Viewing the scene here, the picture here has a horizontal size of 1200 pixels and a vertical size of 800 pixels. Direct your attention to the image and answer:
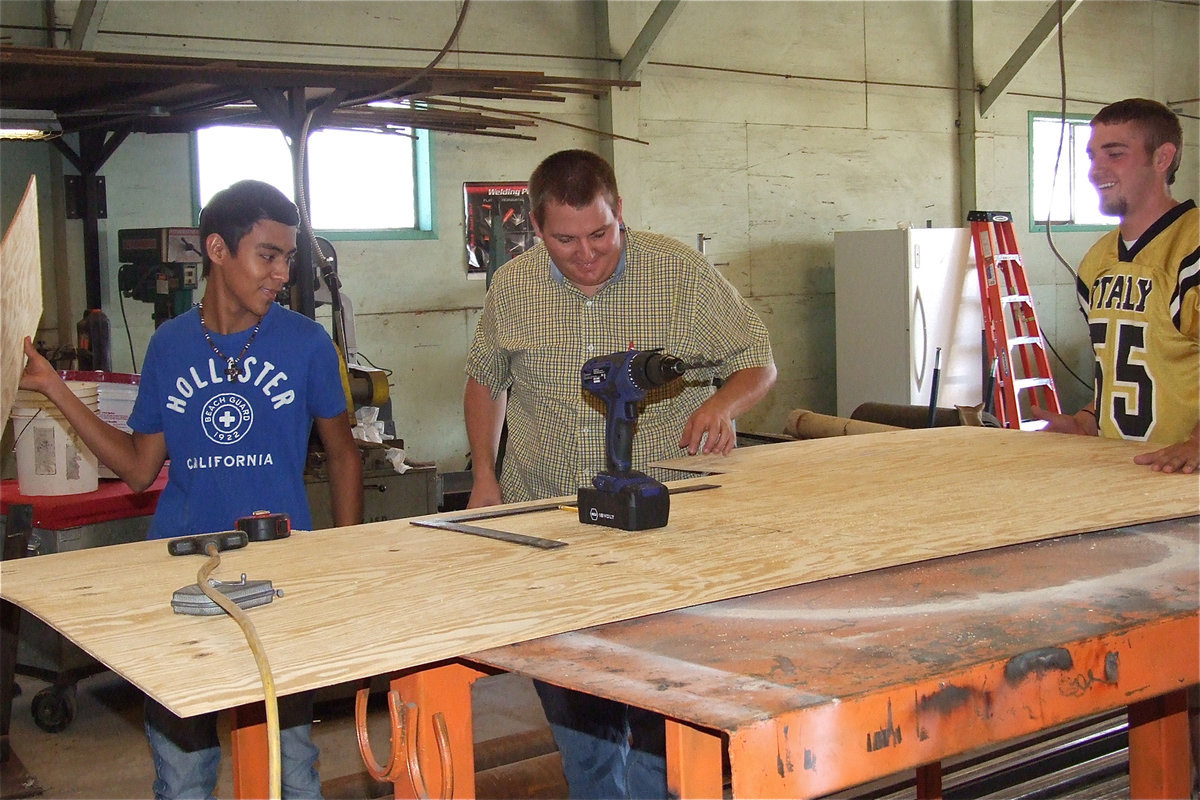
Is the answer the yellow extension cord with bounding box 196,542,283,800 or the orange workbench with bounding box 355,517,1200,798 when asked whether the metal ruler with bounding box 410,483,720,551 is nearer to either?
the orange workbench with bounding box 355,517,1200,798

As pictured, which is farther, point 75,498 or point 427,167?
point 427,167

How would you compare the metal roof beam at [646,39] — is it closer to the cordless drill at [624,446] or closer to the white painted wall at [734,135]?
the white painted wall at [734,135]

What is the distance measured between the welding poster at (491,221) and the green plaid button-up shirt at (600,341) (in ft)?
13.1

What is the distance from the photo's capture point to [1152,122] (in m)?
2.78

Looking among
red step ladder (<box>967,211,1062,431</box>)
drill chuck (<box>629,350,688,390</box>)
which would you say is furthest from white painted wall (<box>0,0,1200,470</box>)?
drill chuck (<box>629,350,688,390</box>)

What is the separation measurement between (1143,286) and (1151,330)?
0.34 feet

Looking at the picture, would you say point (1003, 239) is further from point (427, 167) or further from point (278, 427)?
point (278, 427)

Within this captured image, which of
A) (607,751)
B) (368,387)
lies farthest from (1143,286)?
(368,387)

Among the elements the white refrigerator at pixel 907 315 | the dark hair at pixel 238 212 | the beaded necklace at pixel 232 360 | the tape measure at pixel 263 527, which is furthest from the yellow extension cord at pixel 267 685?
the white refrigerator at pixel 907 315

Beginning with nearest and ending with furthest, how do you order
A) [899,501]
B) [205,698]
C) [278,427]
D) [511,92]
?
1. [205,698]
2. [899,501]
3. [278,427]
4. [511,92]

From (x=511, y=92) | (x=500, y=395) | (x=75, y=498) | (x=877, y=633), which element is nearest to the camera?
(x=877, y=633)

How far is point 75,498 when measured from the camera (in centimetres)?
345

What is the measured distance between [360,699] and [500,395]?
1.34m

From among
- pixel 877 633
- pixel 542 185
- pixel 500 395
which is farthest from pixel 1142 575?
pixel 500 395
